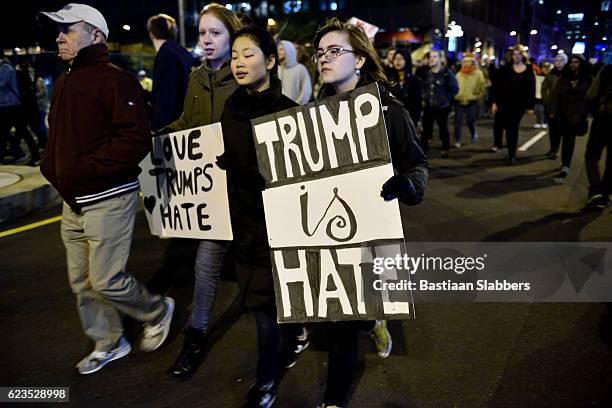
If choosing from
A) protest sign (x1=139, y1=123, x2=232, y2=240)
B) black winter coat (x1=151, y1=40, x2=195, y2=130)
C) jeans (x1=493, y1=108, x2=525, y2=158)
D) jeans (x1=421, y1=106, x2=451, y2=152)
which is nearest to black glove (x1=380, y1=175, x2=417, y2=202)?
protest sign (x1=139, y1=123, x2=232, y2=240)

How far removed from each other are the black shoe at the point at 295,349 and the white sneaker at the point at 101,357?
3.20 ft

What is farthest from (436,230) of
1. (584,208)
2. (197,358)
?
(197,358)

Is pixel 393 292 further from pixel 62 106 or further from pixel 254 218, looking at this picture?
pixel 62 106

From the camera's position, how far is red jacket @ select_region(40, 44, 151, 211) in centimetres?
275

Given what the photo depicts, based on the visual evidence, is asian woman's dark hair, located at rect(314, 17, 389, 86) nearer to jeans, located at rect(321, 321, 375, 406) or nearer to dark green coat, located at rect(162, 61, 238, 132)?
dark green coat, located at rect(162, 61, 238, 132)

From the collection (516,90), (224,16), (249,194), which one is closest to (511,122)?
(516,90)

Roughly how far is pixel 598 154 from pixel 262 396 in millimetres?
5660

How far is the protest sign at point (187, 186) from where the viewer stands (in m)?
3.05

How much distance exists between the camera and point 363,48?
2.51m

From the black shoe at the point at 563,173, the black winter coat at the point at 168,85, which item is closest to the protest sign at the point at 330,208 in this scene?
the black winter coat at the point at 168,85

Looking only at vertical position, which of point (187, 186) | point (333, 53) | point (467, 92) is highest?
point (333, 53)

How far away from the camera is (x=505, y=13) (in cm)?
6134

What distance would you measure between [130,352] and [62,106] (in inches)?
60.1
